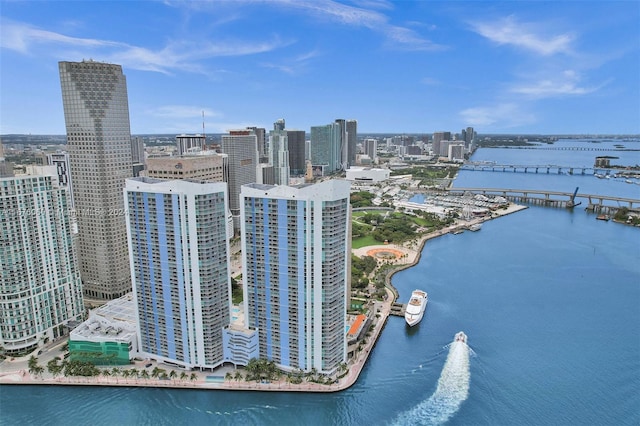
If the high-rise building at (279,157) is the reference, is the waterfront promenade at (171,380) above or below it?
below

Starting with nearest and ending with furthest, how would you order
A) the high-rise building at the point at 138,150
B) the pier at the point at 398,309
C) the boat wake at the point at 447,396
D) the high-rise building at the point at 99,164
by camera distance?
the boat wake at the point at 447,396 → the high-rise building at the point at 99,164 → the pier at the point at 398,309 → the high-rise building at the point at 138,150

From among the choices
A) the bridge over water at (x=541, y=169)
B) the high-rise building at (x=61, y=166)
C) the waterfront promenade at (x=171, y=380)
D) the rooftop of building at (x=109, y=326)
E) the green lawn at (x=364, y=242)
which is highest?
the high-rise building at (x=61, y=166)

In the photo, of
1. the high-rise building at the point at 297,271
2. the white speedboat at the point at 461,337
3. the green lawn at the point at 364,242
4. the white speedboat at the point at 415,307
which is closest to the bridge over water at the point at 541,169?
the green lawn at the point at 364,242

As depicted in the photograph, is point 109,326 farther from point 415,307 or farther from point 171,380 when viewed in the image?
point 415,307

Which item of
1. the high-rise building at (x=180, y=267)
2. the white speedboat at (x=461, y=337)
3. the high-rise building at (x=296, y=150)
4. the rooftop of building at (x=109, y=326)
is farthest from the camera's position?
the high-rise building at (x=296, y=150)

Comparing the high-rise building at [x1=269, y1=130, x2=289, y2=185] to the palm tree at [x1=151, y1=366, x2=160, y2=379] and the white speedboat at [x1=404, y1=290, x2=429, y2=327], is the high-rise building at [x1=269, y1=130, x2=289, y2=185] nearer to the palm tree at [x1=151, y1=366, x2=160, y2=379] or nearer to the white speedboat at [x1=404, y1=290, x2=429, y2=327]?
the white speedboat at [x1=404, y1=290, x2=429, y2=327]

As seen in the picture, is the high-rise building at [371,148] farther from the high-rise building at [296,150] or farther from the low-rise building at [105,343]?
the low-rise building at [105,343]

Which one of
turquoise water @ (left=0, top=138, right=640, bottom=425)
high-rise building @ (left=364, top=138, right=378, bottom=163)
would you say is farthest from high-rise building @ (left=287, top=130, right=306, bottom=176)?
turquoise water @ (left=0, top=138, right=640, bottom=425)
